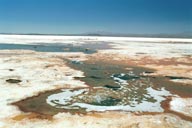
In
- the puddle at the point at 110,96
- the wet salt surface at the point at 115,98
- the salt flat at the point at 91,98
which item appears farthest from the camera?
the wet salt surface at the point at 115,98

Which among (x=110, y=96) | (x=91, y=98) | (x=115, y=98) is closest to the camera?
(x=91, y=98)

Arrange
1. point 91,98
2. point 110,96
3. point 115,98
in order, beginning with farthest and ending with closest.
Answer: point 110,96
point 115,98
point 91,98

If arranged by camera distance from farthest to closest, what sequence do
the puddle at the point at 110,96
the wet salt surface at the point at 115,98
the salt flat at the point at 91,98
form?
the wet salt surface at the point at 115,98 < the puddle at the point at 110,96 < the salt flat at the point at 91,98

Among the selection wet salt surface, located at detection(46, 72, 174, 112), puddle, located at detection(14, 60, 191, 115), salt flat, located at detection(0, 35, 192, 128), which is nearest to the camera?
salt flat, located at detection(0, 35, 192, 128)

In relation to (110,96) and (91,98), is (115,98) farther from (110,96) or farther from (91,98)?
(91,98)

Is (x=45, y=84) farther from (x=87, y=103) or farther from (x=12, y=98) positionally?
(x=87, y=103)

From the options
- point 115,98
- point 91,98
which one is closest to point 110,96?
point 115,98

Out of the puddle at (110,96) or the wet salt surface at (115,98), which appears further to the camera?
the wet salt surface at (115,98)

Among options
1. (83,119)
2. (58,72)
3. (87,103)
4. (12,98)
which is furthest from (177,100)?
(58,72)

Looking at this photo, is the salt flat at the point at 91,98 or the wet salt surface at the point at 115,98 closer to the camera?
the salt flat at the point at 91,98
